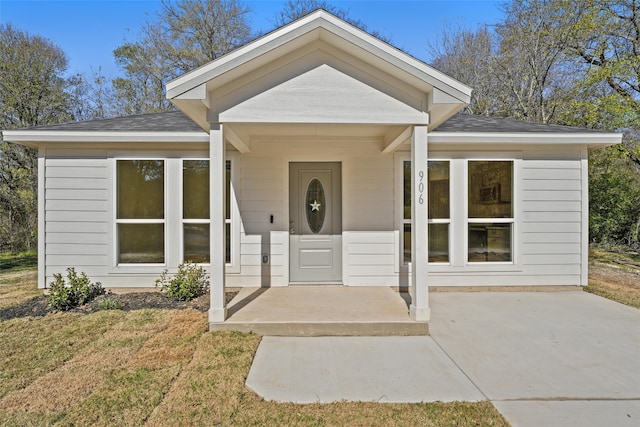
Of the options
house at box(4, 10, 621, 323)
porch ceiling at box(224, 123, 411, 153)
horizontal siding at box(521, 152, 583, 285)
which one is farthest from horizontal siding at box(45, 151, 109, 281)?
horizontal siding at box(521, 152, 583, 285)

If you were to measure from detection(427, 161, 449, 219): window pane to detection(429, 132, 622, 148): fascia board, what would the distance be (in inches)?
20.8

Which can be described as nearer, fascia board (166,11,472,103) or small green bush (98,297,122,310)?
fascia board (166,11,472,103)

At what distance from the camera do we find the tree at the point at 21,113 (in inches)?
482

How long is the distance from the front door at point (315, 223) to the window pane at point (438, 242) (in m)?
1.67

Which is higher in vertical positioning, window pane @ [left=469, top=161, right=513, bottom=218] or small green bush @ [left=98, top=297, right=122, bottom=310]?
window pane @ [left=469, top=161, right=513, bottom=218]

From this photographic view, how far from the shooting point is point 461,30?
55.3ft

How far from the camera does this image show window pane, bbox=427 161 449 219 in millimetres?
6344

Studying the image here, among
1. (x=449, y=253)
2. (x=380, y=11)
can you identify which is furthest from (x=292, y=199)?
(x=380, y=11)

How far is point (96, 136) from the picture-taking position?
575cm

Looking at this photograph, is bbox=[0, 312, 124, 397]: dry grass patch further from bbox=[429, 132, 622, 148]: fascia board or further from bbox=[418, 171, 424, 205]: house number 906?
bbox=[429, 132, 622, 148]: fascia board

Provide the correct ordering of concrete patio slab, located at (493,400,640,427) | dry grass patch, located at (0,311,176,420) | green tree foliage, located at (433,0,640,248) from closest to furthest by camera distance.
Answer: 1. concrete patio slab, located at (493,400,640,427)
2. dry grass patch, located at (0,311,176,420)
3. green tree foliage, located at (433,0,640,248)

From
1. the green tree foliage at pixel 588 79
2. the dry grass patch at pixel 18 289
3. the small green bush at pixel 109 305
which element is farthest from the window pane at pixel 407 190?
the green tree foliage at pixel 588 79

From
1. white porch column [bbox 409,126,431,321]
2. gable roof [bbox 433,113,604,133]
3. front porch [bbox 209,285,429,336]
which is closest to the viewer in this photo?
front porch [bbox 209,285,429,336]

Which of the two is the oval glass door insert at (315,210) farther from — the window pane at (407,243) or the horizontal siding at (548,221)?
the horizontal siding at (548,221)
